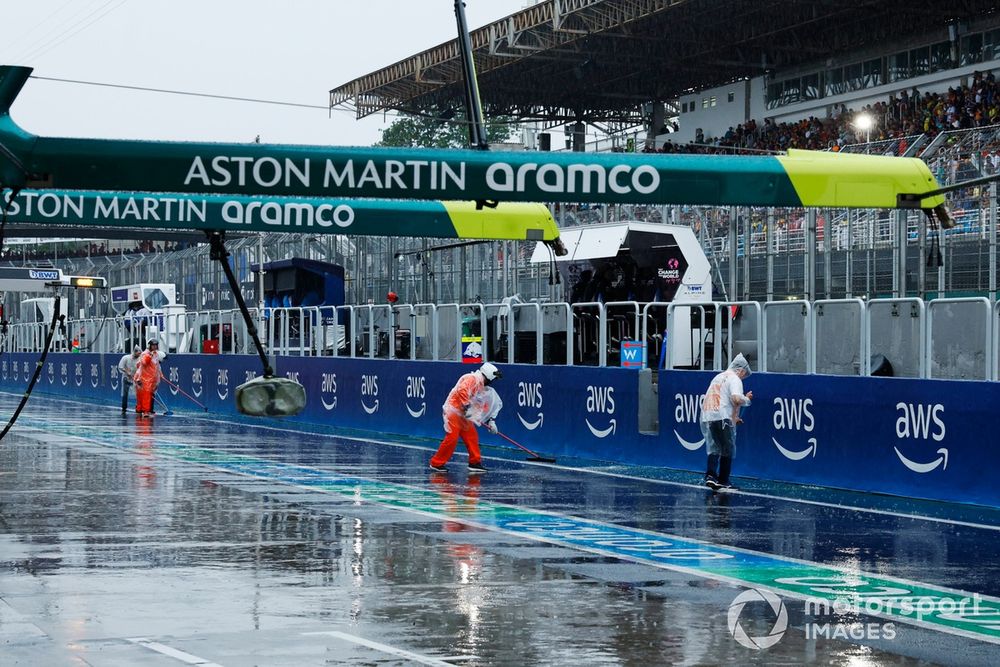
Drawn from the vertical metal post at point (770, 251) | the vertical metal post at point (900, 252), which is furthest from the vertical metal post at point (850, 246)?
the vertical metal post at point (770, 251)

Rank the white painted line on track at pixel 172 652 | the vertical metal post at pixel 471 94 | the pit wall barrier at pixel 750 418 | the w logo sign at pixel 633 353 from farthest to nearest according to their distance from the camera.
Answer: the w logo sign at pixel 633 353 < the pit wall barrier at pixel 750 418 < the vertical metal post at pixel 471 94 < the white painted line on track at pixel 172 652

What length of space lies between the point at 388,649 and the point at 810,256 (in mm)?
19573

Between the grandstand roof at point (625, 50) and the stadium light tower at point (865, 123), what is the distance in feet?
10.3

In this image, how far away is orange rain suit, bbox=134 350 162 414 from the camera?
36656 mm

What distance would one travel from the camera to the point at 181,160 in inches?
453

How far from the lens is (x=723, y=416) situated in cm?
1975

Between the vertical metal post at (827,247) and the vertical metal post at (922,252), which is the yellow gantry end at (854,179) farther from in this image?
the vertical metal post at (827,247)

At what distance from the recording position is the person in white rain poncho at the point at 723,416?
19.7 m

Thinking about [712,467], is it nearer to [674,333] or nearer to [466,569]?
[674,333]

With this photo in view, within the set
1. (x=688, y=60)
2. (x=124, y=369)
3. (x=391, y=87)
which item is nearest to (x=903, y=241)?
(x=124, y=369)

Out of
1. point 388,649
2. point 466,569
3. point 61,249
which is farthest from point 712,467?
point 61,249

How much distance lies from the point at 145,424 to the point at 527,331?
1126 cm

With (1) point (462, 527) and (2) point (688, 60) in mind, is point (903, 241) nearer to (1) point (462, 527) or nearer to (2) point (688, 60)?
(1) point (462, 527)

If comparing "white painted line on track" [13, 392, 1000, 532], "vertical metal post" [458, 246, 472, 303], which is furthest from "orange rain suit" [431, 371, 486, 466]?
"vertical metal post" [458, 246, 472, 303]
